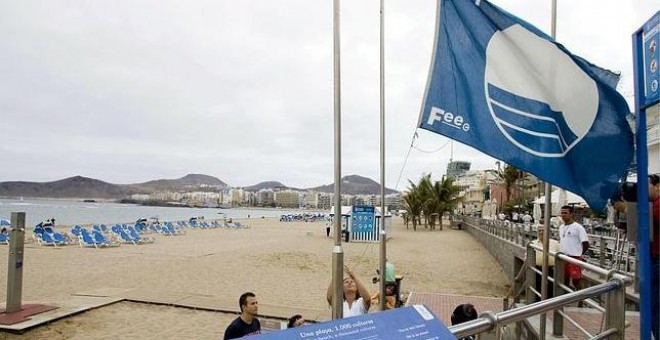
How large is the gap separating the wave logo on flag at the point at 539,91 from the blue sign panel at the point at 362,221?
23437 millimetres

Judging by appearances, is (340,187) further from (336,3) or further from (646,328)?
(646,328)

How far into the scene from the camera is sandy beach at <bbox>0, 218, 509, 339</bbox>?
25.5ft

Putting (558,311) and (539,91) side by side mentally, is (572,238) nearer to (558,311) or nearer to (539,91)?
(558,311)

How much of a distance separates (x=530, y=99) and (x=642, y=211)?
1058mm

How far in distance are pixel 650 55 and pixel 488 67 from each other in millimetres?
1000

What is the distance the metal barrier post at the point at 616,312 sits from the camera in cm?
317

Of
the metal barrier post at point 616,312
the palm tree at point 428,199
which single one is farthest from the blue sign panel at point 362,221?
the metal barrier post at point 616,312

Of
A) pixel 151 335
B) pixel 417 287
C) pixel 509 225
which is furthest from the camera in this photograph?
pixel 509 225

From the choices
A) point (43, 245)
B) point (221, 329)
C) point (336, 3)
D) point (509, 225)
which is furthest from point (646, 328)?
point (43, 245)

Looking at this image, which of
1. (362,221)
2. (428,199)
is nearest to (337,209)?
(362,221)

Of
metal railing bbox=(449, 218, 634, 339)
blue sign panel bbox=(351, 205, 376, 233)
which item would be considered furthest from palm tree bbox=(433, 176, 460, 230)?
metal railing bbox=(449, 218, 634, 339)

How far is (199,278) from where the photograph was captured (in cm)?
1322

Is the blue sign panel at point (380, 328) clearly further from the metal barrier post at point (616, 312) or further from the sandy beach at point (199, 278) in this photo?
the sandy beach at point (199, 278)

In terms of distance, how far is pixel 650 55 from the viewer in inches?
117
